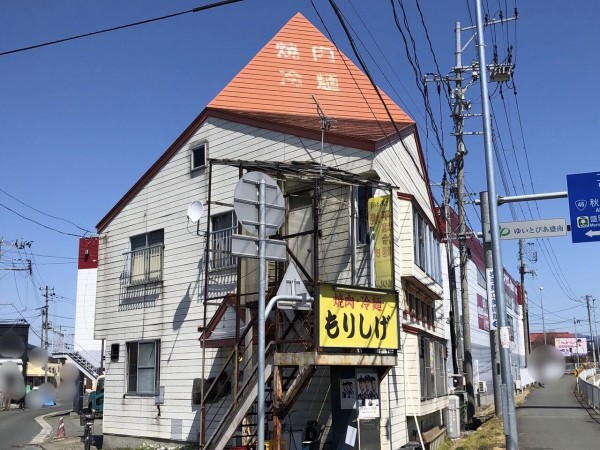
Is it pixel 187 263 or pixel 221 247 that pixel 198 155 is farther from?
pixel 187 263

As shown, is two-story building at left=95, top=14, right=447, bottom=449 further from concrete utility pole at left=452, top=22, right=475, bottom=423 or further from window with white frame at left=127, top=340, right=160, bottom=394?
concrete utility pole at left=452, top=22, right=475, bottom=423

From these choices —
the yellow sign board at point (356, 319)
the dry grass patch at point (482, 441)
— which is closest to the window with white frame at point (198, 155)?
the yellow sign board at point (356, 319)

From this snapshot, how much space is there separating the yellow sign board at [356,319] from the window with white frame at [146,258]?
24.8ft

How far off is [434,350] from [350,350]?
5689 mm

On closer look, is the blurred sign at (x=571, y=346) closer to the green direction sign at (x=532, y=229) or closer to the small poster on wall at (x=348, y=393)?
the green direction sign at (x=532, y=229)

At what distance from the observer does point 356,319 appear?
38.6ft

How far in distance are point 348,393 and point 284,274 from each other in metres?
3.34

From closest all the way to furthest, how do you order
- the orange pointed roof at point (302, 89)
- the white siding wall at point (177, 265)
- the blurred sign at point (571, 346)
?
the white siding wall at point (177, 265) → the orange pointed roof at point (302, 89) → the blurred sign at point (571, 346)

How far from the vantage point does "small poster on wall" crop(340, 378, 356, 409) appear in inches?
479

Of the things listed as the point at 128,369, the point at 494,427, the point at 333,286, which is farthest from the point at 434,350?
the point at 128,369

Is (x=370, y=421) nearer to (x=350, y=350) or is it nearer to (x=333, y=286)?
(x=350, y=350)

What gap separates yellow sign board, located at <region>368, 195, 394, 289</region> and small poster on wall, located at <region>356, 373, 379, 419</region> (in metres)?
1.91

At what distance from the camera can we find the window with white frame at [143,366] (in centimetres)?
1722

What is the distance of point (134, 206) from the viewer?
62.4ft
